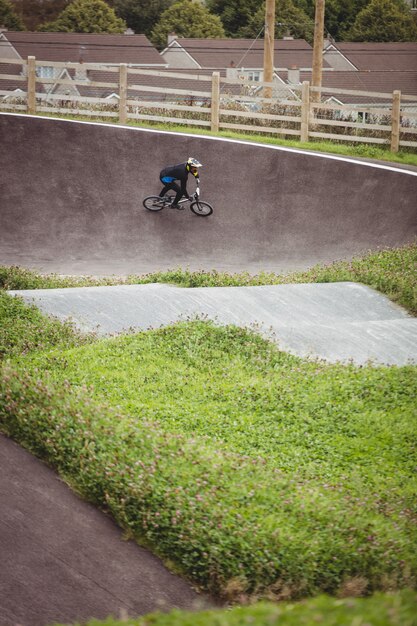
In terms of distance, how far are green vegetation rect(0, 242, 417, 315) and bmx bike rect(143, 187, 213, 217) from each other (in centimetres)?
380

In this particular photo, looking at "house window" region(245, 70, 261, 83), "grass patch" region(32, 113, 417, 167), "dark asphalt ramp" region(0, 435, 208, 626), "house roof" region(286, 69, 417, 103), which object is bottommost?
"dark asphalt ramp" region(0, 435, 208, 626)

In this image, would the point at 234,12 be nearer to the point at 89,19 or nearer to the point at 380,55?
the point at 89,19

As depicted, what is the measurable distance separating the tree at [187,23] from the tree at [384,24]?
11386mm

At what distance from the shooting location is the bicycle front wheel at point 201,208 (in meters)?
20.8

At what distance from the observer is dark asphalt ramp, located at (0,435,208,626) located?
20.5ft

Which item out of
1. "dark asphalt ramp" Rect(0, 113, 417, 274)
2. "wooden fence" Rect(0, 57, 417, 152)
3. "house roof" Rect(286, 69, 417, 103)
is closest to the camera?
"dark asphalt ramp" Rect(0, 113, 417, 274)

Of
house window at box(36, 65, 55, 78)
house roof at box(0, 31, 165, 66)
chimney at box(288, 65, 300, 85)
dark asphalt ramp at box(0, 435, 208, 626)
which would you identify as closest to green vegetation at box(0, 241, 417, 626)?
dark asphalt ramp at box(0, 435, 208, 626)

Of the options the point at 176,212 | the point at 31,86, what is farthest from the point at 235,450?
the point at 31,86

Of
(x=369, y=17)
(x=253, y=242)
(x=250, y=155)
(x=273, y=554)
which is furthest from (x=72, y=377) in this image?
(x=369, y=17)

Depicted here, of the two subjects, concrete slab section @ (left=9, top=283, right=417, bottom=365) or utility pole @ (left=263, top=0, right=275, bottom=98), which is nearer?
concrete slab section @ (left=9, top=283, right=417, bottom=365)

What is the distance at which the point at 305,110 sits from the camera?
25688mm

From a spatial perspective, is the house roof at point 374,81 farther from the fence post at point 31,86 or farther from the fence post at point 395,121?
the fence post at point 31,86

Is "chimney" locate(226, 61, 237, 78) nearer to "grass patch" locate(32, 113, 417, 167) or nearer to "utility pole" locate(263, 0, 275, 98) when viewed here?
"utility pole" locate(263, 0, 275, 98)

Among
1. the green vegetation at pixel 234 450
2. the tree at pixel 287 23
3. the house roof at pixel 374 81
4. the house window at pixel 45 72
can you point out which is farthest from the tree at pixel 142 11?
the green vegetation at pixel 234 450
